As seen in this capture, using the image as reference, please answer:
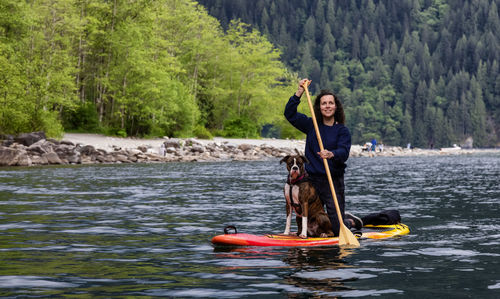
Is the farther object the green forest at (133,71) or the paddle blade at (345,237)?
the green forest at (133,71)

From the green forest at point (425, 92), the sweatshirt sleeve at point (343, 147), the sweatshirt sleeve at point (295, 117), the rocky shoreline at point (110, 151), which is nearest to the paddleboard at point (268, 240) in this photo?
the sweatshirt sleeve at point (343, 147)

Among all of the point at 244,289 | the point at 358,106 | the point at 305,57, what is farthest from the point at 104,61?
the point at 305,57

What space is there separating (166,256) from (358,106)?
172 metres

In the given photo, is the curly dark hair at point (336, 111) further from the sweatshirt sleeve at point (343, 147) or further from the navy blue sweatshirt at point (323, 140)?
the sweatshirt sleeve at point (343, 147)

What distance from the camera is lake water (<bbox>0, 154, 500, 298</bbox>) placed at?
21.7ft

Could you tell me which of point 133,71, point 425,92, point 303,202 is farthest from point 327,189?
point 425,92

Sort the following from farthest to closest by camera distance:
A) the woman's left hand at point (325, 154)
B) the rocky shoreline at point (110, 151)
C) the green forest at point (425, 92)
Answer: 1. the green forest at point (425, 92)
2. the rocky shoreline at point (110, 151)
3. the woman's left hand at point (325, 154)

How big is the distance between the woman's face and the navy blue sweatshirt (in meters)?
0.22

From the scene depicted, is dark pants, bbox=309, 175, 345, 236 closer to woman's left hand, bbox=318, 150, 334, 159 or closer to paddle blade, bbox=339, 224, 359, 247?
paddle blade, bbox=339, 224, 359, 247

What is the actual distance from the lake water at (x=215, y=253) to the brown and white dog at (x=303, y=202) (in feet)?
1.58

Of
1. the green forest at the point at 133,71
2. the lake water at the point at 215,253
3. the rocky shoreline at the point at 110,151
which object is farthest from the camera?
the green forest at the point at 133,71

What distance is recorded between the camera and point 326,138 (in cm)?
917

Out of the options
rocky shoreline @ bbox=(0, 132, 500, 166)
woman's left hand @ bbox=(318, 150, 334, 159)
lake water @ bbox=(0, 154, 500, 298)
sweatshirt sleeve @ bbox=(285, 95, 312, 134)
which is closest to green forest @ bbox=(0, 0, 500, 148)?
rocky shoreline @ bbox=(0, 132, 500, 166)

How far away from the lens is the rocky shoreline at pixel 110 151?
35.0 m
